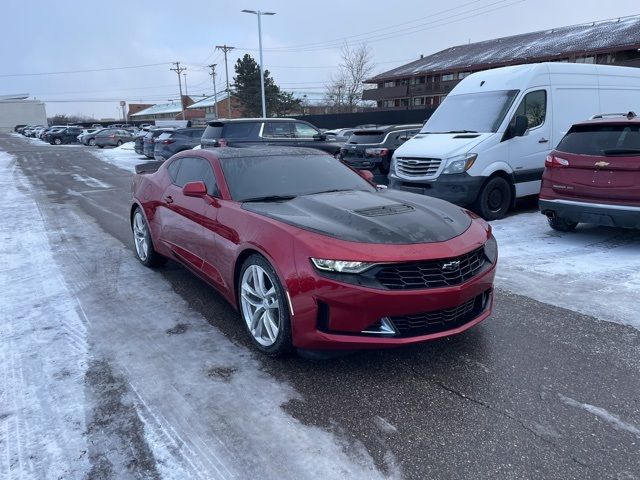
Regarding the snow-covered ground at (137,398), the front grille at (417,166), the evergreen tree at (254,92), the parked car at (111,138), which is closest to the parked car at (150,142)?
the front grille at (417,166)

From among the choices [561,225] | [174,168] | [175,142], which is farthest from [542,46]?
[174,168]

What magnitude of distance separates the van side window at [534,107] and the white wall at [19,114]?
11455 centimetres

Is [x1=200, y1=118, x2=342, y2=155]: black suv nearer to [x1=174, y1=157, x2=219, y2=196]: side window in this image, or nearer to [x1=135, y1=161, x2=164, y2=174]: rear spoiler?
[x1=135, y1=161, x2=164, y2=174]: rear spoiler

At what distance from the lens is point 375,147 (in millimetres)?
11672

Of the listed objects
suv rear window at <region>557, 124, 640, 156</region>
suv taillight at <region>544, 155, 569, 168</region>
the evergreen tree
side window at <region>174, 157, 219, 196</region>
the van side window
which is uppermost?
the evergreen tree

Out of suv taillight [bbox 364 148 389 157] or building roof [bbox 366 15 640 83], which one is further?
building roof [bbox 366 15 640 83]

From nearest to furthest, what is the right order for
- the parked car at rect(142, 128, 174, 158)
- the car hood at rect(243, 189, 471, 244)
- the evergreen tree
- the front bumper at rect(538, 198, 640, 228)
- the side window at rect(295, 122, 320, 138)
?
the car hood at rect(243, 189, 471, 244) → the front bumper at rect(538, 198, 640, 228) → the side window at rect(295, 122, 320, 138) → the parked car at rect(142, 128, 174, 158) → the evergreen tree

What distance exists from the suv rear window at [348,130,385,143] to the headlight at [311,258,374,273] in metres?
9.33

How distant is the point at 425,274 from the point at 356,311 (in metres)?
0.51

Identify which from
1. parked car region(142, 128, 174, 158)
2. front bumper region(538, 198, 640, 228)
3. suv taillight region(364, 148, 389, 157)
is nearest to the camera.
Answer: front bumper region(538, 198, 640, 228)

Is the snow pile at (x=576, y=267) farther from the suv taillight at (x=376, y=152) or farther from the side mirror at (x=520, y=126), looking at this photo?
the suv taillight at (x=376, y=152)

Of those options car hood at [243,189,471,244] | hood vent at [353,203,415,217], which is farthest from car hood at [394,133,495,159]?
hood vent at [353,203,415,217]

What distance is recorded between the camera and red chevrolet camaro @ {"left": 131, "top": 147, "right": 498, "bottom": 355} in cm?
298

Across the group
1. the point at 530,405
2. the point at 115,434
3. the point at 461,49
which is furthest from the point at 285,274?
the point at 461,49
